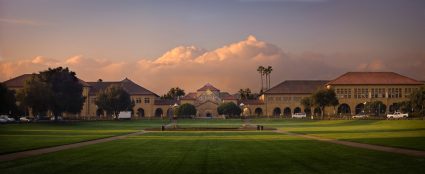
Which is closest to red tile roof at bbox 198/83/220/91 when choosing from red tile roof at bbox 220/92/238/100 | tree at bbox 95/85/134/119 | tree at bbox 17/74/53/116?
red tile roof at bbox 220/92/238/100

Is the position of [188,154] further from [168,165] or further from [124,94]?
[124,94]

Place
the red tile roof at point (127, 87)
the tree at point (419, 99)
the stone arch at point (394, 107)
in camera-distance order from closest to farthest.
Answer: the tree at point (419, 99), the stone arch at point (394, 107), the red tile roof at point (127, 87)

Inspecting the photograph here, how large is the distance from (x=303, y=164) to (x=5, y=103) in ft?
217

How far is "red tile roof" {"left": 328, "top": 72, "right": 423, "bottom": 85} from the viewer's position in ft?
469

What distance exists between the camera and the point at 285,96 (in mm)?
153250

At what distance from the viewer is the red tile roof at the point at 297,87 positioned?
6033 inches

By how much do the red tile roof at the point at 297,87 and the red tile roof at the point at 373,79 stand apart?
32.5 feet

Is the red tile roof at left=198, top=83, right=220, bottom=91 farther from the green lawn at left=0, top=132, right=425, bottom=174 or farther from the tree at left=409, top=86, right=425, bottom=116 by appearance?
the green lawn at left=0, top=132, right=425, bottom=174

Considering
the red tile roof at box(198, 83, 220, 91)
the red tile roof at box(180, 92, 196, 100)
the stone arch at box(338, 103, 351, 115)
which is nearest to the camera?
the stone arch at box(338, 103, 351, 115)

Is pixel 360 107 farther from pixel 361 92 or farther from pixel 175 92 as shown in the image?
pixel 175 92

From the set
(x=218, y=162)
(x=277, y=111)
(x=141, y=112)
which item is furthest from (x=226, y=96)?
(x=218, y=162)

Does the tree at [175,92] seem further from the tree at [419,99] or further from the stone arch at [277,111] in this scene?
the tree at [419,99]

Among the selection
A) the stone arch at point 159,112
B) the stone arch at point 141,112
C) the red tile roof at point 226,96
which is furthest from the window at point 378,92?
the stone arch at point 141,112

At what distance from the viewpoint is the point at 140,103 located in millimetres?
156625
